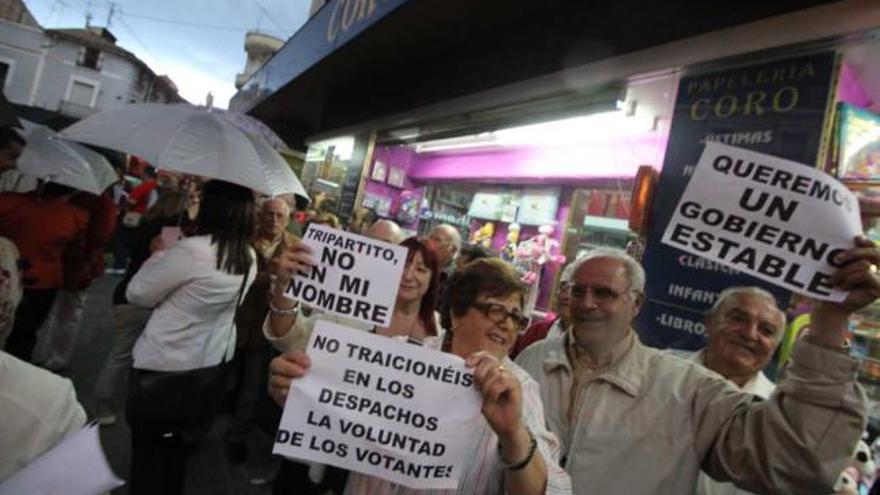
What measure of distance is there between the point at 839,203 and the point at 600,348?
92 centimetres

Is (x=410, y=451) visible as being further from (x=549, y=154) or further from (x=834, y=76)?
(x=549, y=154)

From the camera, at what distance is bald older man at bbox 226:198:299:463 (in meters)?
3.90

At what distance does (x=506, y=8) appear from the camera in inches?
183

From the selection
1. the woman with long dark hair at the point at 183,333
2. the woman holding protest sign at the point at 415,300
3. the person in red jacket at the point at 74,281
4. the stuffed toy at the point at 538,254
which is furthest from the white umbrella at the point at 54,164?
the stuffed toy at the point at 538,254

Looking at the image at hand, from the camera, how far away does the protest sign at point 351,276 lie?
1.68 metres

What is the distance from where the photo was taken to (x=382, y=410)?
1.46 metres

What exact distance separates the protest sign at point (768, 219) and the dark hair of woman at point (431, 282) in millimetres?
1278

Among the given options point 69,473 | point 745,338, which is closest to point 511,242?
point 745,338

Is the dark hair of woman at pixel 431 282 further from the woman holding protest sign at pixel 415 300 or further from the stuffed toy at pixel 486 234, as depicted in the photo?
the stuffed toy at pixel 486 234

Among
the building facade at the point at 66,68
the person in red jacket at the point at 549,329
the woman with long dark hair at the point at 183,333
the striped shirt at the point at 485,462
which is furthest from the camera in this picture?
the building facade at the point at 66,68

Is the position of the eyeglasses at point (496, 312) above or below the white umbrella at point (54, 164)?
below

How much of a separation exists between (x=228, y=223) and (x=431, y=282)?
108 centimetres

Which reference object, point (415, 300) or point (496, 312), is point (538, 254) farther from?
point (496, 312)

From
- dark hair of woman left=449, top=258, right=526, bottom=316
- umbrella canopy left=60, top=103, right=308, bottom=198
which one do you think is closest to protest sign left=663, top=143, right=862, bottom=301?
dark hair of woman left=449, top=258, right=526, bottom=316
